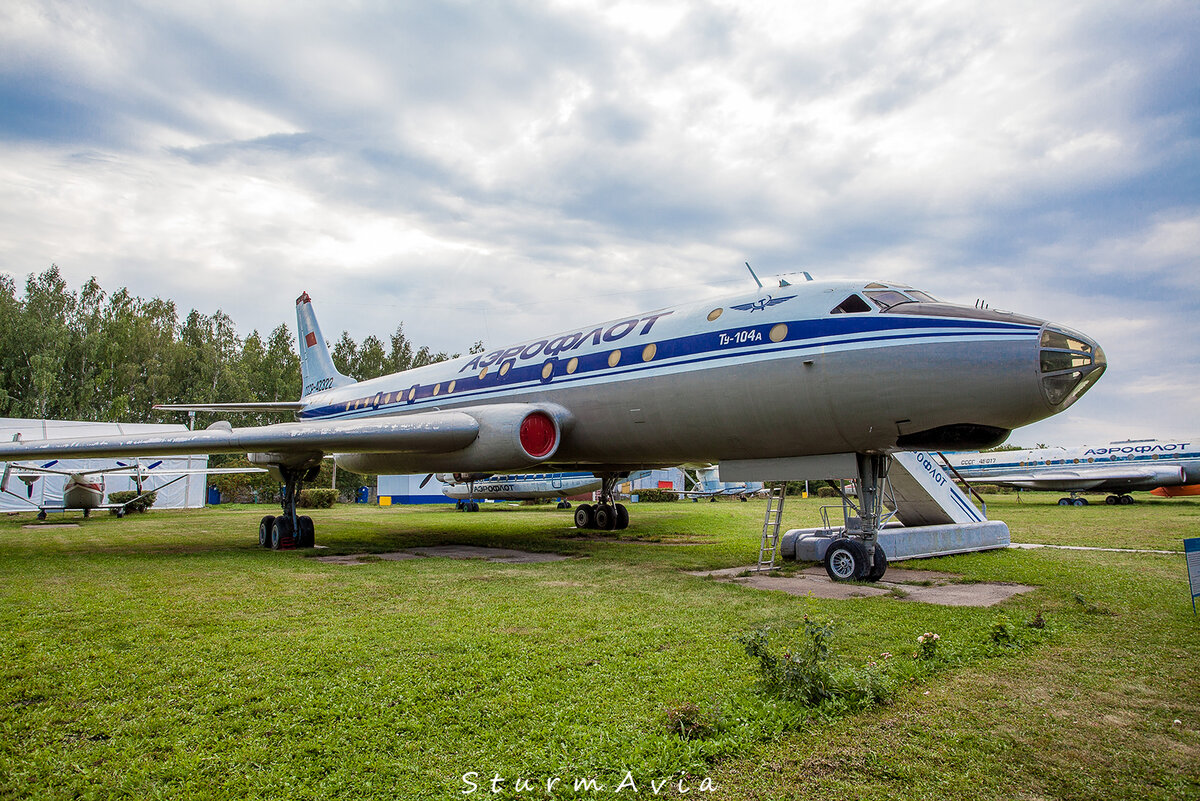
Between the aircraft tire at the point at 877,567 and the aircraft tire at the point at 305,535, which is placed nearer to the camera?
the aircraft tire at the point at 877,567

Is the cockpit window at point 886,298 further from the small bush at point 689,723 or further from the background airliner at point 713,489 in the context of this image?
the background airliner at point 713,489

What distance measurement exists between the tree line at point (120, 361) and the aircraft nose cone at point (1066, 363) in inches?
1662

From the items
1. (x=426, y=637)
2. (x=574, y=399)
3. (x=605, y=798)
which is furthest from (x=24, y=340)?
(x=605, y=798)

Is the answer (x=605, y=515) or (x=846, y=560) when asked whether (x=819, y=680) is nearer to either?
(x=846, y=560)

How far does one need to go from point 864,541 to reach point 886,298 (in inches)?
113

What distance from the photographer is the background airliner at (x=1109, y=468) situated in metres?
29.2

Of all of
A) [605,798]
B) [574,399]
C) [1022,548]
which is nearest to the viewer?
[605,798]

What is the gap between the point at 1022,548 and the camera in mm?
11117

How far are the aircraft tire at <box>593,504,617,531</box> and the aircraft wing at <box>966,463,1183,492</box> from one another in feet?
83.0

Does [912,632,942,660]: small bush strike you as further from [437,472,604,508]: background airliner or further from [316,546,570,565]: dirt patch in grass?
[437,472,604,508]: background airliner

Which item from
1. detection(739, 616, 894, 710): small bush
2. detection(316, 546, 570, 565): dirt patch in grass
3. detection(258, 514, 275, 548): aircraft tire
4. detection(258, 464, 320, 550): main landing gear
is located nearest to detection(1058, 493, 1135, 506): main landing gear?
detection(316, 546, 570, 565): dirt patch in grass

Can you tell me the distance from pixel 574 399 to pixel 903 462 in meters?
5.45

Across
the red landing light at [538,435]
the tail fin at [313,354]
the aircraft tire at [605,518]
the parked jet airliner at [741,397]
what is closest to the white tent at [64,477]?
the tail fin at [313,354]

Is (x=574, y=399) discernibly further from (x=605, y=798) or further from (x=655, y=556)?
(x=605, y=798)
